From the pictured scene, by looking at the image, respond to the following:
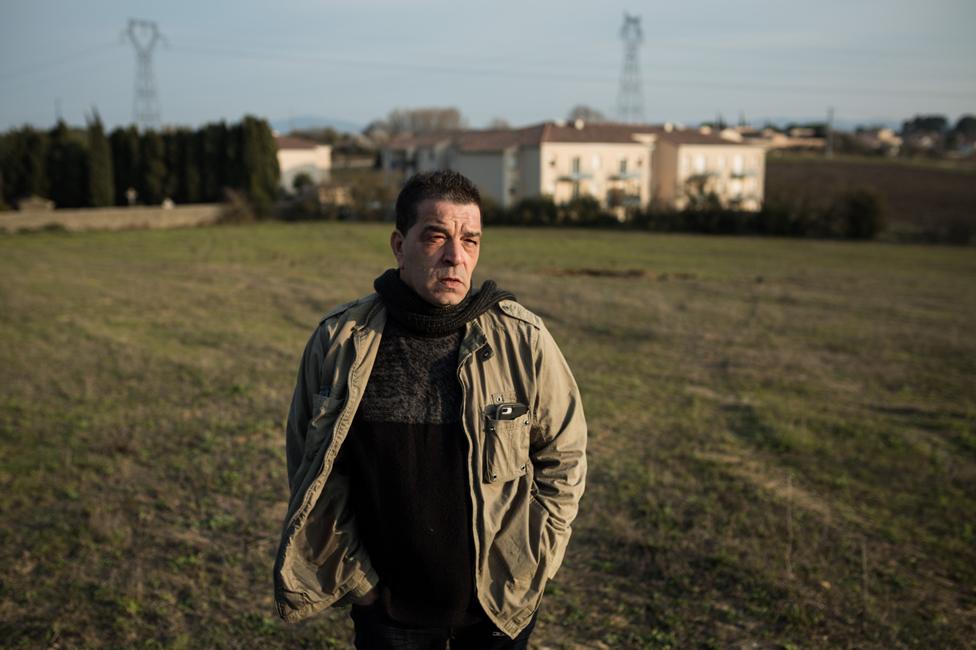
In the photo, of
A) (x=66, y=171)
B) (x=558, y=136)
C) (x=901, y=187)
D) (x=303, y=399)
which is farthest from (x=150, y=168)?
(x=901, y=187)

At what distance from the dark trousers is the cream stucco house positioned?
5174 centimetres

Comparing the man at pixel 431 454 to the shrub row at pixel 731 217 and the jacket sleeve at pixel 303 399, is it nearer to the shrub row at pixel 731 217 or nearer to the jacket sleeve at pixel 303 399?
the jacket sleeve at pixel 303 399

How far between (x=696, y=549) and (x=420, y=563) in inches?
119

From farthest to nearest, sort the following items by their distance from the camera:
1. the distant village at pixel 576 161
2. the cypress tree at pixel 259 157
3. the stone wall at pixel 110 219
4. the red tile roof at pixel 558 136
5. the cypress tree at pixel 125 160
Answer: the red tile roof at pixel 558 136 < the distant village at pixel 576 161 < the cypress tree at pixel 259 157 < the cypress tree at pixel 125 160 < the stone wall at pixel 110 219

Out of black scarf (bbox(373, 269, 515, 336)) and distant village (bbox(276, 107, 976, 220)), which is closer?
black scarf (bbox(373, 269, 515, 336))

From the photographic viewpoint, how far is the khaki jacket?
2.38 metres

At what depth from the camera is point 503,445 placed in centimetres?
239

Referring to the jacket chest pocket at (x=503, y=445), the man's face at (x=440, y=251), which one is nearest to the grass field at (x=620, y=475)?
the jacket chest pocket at (x=503, y=445)

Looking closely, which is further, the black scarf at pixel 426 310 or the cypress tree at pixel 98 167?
the cypress tree at pixel 98 167

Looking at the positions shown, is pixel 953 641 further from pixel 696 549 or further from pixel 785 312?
pixel 785 312

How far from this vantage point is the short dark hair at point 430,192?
235cm

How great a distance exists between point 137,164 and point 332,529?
51314 millimetres

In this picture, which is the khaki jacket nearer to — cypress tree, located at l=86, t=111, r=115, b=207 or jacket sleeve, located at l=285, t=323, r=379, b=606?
jacket sleeve, located at l=285, t=323, r=379, b=606

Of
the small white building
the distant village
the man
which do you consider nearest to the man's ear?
the man
